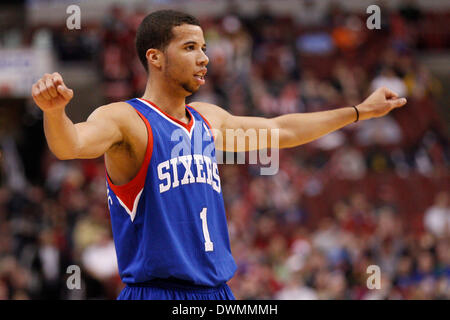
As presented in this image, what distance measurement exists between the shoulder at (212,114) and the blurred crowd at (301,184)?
466 cm

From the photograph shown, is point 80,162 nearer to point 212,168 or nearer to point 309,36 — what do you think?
point 309,36

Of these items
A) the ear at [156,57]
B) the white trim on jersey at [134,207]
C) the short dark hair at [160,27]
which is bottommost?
the white trim on jersey at [134,207]

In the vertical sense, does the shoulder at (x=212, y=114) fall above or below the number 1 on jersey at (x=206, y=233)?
above

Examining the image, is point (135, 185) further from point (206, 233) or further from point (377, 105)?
point (377, 105)

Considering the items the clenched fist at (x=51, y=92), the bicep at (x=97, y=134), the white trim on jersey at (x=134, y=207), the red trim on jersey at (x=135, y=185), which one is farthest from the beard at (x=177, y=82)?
the clenched fist at (x=51, y=92)

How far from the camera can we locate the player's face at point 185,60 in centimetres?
395

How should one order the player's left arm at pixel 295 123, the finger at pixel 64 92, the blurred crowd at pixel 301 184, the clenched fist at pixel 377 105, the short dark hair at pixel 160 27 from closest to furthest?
the finger at pixel 64 92 → the short dark hair at pixel 160 27 → the player's left arm at pixel 295 123 → the clenched fist at pixel 377 105 → the blurred crowd at pixel 301 184

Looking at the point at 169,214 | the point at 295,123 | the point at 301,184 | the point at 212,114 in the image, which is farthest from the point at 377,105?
the point at 301,184

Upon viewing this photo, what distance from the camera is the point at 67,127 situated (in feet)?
10.4

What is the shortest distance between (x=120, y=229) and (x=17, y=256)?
24.2ft

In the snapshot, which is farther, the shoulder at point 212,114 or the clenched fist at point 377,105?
the clenched fist at point 377,105

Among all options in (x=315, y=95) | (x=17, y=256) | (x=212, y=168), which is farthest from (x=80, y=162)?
(x=212, y=168)

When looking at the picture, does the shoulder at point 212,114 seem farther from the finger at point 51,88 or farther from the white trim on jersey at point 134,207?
the finger at point 51,88

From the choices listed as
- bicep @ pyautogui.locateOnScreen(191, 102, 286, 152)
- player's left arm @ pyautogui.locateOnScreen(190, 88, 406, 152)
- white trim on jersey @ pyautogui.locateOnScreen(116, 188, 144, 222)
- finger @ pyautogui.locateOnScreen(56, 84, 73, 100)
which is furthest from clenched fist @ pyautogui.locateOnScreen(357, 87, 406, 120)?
finger @ pyautogui.locateOnScreen(56, 84, 73, 100)
